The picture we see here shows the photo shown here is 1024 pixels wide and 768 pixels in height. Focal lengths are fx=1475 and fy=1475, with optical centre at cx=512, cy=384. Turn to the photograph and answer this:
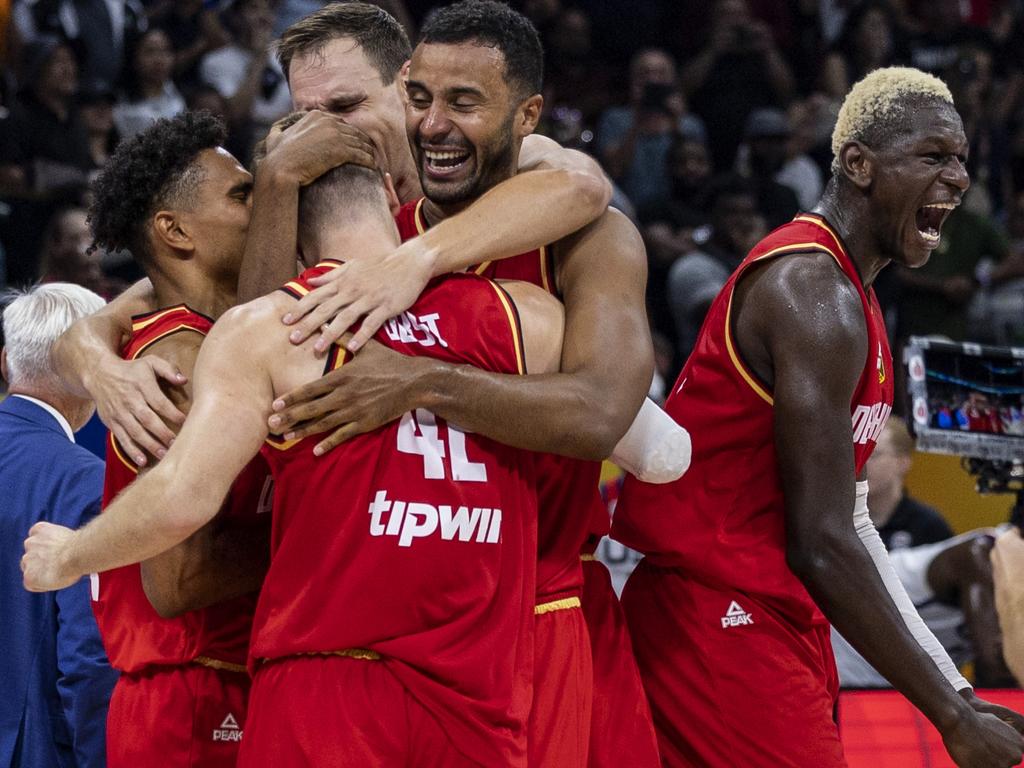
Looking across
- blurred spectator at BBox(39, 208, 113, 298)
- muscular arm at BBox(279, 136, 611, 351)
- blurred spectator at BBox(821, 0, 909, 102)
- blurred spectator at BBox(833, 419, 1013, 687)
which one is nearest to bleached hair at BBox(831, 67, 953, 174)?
muscular arm at BBox(279, 136, 611, 351)

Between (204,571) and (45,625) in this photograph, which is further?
(45,625)

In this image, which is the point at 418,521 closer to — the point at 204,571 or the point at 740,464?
the point at 204,571

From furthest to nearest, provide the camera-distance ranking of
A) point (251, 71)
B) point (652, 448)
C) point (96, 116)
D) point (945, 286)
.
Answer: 1. point (945, 286)
2. point (251, 71)
3. point (96, 116)
4. point (652, 448)

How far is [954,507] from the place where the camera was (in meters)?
7.82

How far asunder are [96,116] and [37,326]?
4.83 metres

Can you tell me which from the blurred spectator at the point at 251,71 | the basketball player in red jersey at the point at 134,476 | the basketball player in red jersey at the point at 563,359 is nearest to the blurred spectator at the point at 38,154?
the blurred spectator at the point at 251,71

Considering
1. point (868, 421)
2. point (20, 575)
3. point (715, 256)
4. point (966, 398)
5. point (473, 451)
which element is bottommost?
point (715, 256)

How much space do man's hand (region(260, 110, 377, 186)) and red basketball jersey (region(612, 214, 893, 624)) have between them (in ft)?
3.28

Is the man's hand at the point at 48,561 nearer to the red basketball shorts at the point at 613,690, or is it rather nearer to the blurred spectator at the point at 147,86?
the red basketball shorts at the point at 613,690

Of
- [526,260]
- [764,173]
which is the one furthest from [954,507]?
[526,260]

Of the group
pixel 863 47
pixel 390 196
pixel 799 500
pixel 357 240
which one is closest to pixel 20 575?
pixel 390 196

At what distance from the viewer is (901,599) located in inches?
147

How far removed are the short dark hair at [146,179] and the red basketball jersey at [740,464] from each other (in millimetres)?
1339

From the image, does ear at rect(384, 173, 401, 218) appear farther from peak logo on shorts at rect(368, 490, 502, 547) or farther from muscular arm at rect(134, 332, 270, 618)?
peak logo on shorts at rect(368, 490, 502, 547)
